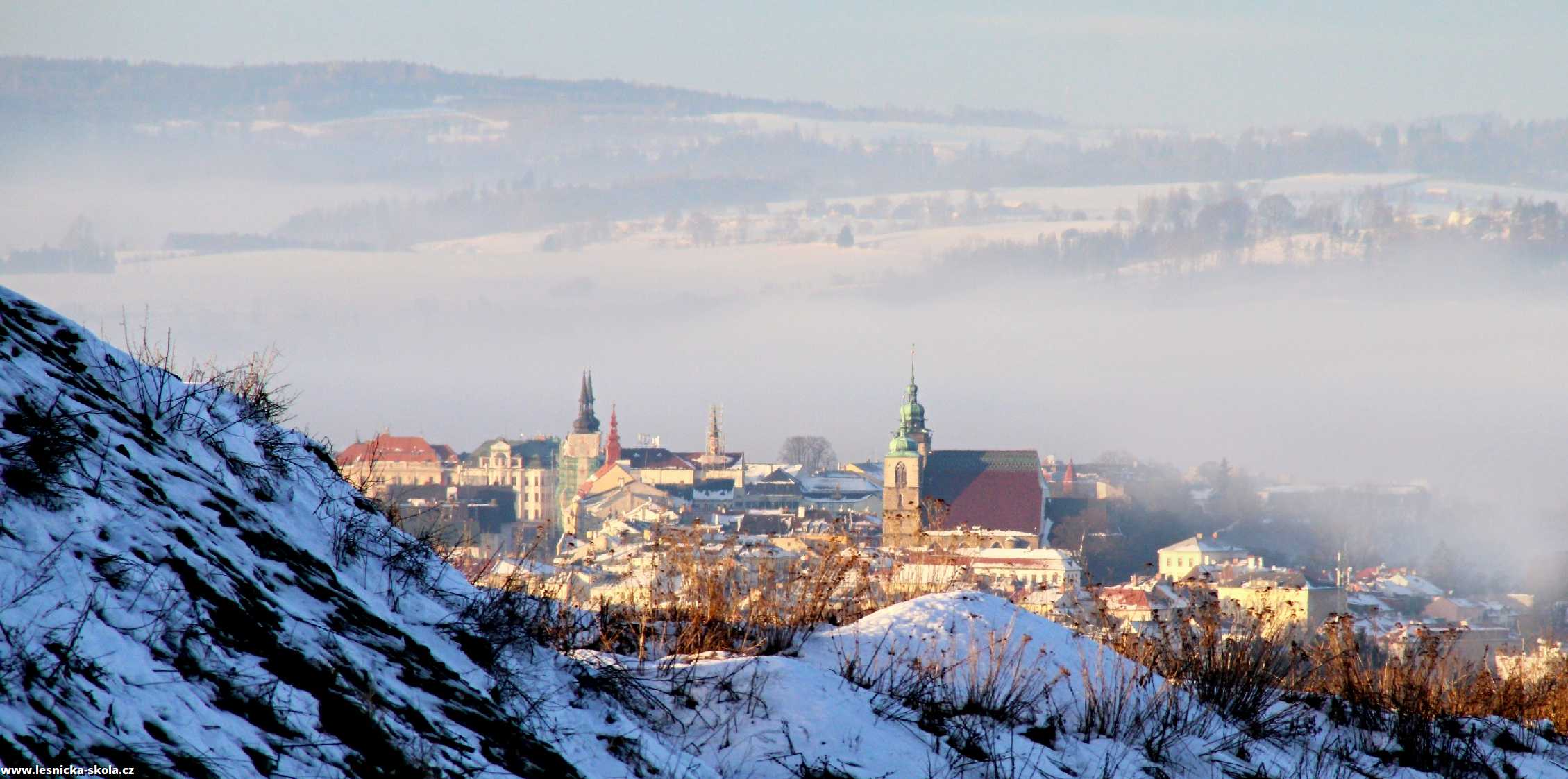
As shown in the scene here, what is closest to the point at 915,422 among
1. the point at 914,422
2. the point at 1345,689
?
the point at 914,422

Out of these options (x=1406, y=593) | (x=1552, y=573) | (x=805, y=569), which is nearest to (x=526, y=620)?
(x=805, y=569)

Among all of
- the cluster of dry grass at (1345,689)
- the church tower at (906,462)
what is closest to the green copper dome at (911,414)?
the church tower at (906,462)

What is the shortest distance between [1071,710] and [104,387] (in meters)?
3.95

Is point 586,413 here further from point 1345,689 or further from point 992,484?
point 1345,689

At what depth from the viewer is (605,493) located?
5443 inches

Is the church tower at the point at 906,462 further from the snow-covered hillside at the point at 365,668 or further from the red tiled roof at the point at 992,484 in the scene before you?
the snow-covered hillside at the point at 365,668

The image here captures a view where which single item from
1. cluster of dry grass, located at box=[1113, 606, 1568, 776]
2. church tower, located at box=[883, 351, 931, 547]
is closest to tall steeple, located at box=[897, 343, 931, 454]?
church tower, located at box=[883, 351, 931, 547]

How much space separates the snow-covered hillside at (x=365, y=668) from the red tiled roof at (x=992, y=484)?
112 m

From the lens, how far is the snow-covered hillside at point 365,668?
12.6 feet

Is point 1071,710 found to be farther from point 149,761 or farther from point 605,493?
point 605,493

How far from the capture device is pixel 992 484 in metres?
123

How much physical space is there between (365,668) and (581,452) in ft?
544

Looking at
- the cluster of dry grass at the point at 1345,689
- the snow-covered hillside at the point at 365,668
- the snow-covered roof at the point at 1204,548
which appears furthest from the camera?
the snow-covered roof at the point at 1204,548

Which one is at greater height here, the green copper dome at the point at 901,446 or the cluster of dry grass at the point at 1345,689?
the cluster of dry grass at the point at 1345,689
